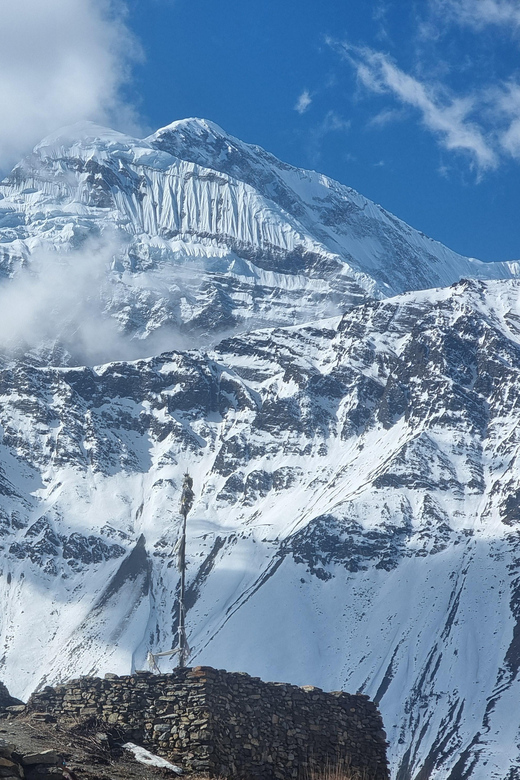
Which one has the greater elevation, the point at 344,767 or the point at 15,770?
the point at 344,767

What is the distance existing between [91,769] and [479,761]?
169 meters

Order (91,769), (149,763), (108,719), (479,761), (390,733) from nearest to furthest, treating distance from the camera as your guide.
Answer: (91,769)
(149,763)
(108,719)
(479,761)
(390,733)

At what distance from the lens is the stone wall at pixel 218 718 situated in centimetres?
3066

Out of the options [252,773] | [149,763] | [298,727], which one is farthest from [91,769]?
[298,727]

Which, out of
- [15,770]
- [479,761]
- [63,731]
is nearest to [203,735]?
[63,731]

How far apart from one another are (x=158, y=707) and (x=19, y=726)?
3.56 metres

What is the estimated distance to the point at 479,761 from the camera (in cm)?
18500

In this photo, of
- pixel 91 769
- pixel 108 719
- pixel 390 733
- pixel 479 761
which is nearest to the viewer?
pixel 91 769

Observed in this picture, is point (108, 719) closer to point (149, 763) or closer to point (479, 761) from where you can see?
point (149, 763)

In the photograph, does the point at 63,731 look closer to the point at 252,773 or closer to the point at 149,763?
the point at 149,763

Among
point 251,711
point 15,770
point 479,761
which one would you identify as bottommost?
point 15,770

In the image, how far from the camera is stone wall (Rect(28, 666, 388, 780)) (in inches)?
1207

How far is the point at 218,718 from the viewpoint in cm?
3092

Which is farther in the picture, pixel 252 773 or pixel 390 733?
pixel 390 733
